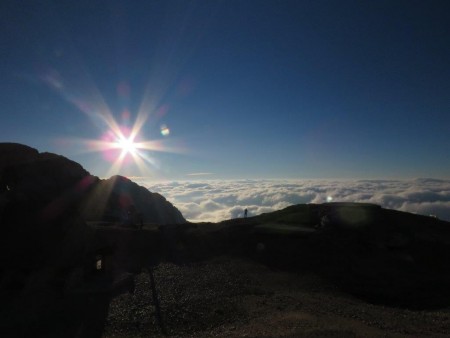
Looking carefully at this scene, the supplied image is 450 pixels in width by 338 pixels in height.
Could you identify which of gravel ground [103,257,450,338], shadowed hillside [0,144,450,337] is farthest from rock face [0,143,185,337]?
gravel ground [103,257,450,338]

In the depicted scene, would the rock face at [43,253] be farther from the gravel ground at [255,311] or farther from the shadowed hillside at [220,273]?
the gravel ground at [255,311]

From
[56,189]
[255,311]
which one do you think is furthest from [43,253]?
[255,311]

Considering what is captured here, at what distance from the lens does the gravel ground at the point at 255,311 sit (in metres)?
14.3

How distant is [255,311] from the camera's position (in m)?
17.2

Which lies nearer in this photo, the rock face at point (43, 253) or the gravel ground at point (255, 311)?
the gravel ground at point (255, 311)

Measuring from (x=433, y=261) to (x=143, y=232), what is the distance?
30038 mm

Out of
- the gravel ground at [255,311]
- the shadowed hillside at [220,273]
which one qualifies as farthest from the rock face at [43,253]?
the gravel ground at [255,311]

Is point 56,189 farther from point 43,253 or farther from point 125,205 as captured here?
point 125,205

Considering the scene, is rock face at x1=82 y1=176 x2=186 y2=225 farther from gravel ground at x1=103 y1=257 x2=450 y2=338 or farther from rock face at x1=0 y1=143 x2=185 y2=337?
gravel ground at x1=103 y1=257 x2=450 y2=338

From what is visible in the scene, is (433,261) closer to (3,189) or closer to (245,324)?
(245,324)

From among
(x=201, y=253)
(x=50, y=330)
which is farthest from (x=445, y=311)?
(x=50, y=330)

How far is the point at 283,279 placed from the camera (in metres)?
23.9

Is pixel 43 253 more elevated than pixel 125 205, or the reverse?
pixel 125 205

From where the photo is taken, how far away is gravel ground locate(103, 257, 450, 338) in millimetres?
14258
